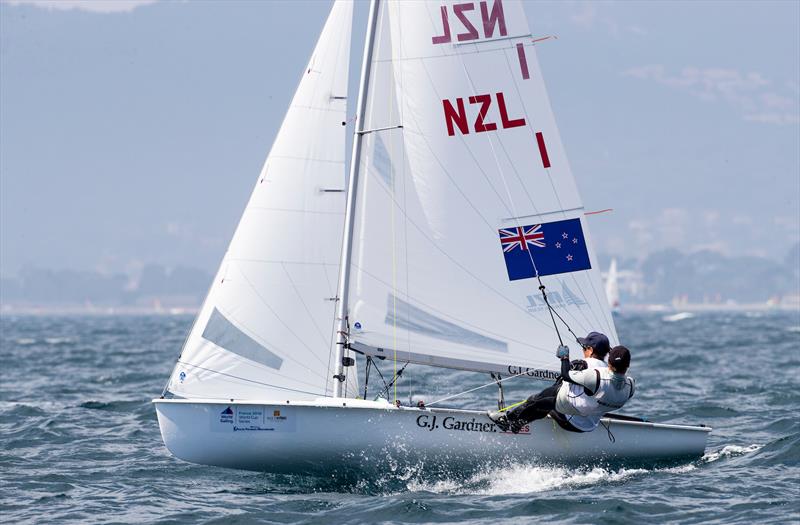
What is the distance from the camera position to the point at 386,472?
37.9ft

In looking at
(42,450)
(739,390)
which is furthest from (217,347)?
(739,390)

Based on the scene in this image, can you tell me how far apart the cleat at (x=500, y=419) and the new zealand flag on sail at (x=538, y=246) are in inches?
61.3

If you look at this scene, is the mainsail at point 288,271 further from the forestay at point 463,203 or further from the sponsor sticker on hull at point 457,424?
the sponsor sticker on hull at point 457,424

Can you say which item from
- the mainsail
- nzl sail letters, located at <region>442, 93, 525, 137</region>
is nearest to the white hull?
the mainsail

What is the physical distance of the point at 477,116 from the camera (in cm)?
1230

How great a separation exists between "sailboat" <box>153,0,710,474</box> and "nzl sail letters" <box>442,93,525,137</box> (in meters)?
0.02

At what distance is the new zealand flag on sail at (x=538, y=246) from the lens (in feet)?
40.5

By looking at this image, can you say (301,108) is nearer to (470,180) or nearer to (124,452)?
(470,180)

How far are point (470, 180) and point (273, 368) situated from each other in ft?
9.28

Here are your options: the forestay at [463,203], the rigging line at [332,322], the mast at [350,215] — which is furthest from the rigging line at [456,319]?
the rigging line at [332,322]

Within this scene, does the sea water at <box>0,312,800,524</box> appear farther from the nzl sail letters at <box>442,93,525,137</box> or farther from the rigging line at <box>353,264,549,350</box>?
the nzl sail letters at <box>442,93,525,137</box>

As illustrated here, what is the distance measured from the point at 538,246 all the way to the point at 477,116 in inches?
59.2

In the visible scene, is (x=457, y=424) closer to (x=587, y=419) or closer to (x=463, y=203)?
(x=587, y=419)

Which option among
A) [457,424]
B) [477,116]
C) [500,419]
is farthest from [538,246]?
[457,424]
